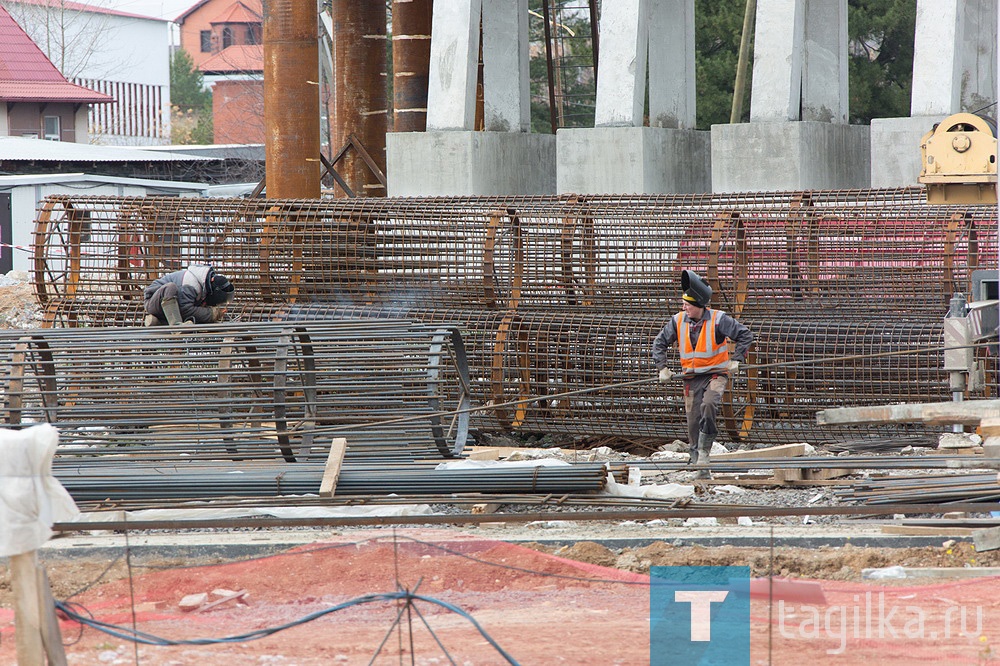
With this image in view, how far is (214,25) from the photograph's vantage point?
9638 cm

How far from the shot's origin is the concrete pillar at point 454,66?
15.8 metres

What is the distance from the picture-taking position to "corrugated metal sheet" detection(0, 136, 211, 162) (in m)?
32.8

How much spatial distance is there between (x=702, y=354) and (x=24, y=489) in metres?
6.45

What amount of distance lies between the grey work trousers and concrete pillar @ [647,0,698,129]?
6586 mm

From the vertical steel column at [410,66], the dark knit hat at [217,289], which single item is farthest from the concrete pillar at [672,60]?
the dark knit hat at [217,289]

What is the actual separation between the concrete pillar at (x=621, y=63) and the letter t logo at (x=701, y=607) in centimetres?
909

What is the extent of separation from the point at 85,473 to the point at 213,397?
5.86 feet

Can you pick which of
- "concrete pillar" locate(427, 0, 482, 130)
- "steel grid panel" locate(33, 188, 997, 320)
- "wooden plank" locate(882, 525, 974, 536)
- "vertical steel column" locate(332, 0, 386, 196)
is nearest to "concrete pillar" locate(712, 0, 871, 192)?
"steel grid panel" locate(33, 188, 997, 320)

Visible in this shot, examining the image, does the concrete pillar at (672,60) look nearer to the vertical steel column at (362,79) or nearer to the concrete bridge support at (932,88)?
the concrete bridge support at (932,88)

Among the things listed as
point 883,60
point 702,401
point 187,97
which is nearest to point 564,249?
point 702,401

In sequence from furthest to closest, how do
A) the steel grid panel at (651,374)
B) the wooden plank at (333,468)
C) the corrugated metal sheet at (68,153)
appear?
the corrugated metal sheet at (68,153) → the steel grid panel at (651,374) → the wooden plank at (333,468)

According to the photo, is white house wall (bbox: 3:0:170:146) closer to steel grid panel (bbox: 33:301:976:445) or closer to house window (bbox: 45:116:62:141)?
house window (bbox: 45:116:62:141)

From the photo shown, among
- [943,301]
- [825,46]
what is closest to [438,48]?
[825,46]

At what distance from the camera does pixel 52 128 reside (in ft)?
165
